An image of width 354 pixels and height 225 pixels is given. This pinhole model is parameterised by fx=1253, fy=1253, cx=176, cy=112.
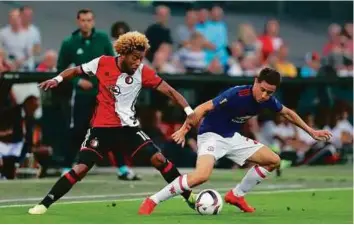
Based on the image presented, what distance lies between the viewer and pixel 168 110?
2273cm

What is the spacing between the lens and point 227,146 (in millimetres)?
14000

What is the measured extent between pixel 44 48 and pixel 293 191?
21.8ft

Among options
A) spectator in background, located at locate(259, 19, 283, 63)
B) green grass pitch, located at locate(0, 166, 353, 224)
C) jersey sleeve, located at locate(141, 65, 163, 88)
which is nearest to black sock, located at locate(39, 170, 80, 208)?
green grass pitch, located at locate(0, 166, 353, 224)

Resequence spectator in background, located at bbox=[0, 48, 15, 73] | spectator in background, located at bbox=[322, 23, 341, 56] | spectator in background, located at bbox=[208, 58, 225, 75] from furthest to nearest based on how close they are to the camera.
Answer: spectator in background, located at bbox=[322, 23, 341, 56]
spectator in background, located at bbox=[208, 58, 225, 75]
spectator in background, located at bbox=[0, 48, 15, 73]

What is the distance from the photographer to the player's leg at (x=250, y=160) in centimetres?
1414

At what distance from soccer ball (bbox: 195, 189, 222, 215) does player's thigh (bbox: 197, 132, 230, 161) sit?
0.45m

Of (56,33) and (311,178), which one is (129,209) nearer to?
(311,178)

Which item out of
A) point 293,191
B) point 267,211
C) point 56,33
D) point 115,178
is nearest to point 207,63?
point 56,33

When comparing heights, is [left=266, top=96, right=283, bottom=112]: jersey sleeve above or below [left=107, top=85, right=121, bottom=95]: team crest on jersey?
below

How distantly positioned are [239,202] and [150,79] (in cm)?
175

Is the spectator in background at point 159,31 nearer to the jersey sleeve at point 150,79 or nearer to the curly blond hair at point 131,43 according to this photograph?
the jersey sleeve at point 150,79

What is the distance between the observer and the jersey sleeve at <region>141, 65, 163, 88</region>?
44.9 feet

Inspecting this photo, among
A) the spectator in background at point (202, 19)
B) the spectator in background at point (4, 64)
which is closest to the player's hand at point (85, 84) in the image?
the spectator in background at point (4, 64)

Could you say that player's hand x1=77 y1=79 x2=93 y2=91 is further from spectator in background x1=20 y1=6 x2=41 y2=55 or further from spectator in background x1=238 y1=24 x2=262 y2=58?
spectator in background x1=238 y1=24 x2=262 y2=58
